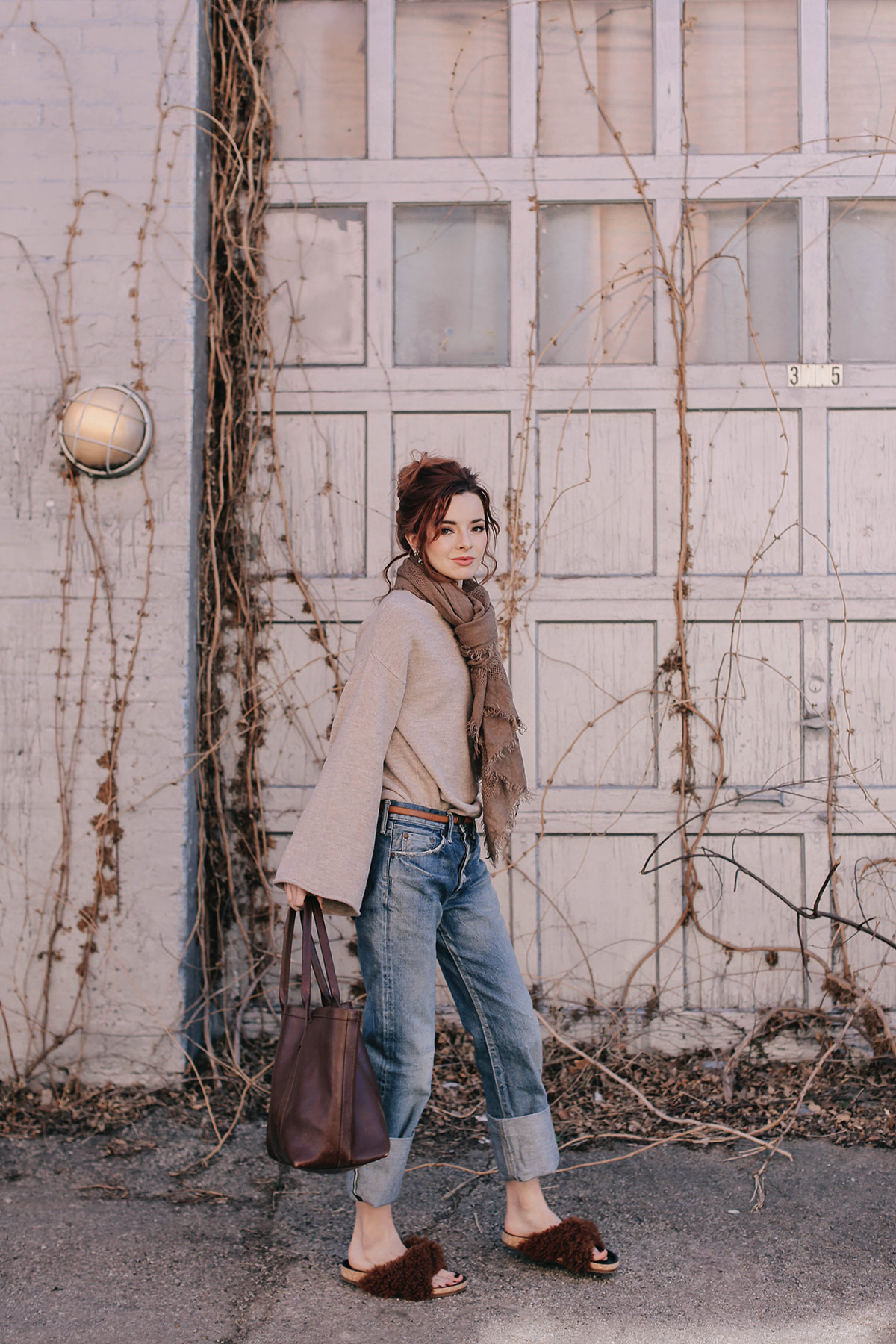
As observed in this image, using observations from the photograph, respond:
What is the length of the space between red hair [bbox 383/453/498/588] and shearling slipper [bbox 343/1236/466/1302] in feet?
4.86

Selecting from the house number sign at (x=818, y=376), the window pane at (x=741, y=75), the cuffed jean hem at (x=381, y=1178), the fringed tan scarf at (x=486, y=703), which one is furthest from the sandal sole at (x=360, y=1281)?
the window pane at (x=741, y=75)

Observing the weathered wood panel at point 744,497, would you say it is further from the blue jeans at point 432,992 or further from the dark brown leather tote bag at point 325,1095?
the dark brown leather tote bag at point 325,1095

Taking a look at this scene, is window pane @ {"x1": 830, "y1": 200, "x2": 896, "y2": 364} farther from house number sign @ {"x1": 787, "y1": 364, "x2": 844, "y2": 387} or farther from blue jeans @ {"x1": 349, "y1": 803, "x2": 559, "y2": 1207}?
blue jeans @ {"x1": 349, "y1": 803, "x2": 559, "y2": 1207}

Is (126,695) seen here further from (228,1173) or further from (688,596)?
(688,596)

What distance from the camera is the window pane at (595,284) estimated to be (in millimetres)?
3508

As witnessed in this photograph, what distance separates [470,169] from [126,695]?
2090 millimetres

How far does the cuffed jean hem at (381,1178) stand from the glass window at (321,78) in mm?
3097

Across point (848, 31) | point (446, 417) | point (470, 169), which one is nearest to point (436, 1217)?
point (446, 417)

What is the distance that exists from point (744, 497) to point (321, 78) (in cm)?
203

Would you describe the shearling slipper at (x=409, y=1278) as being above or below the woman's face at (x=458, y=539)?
below

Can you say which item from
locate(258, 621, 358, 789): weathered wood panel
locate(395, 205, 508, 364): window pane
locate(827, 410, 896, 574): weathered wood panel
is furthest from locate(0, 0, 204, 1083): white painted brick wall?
locate(827, 410, 896, 574): weathered wood panel

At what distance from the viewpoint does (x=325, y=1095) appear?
2076 millimetres

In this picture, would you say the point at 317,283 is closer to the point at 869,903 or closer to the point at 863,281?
the point at 863,281

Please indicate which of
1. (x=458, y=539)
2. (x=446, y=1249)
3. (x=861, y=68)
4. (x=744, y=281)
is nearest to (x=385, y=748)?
(x=458, y=539)
